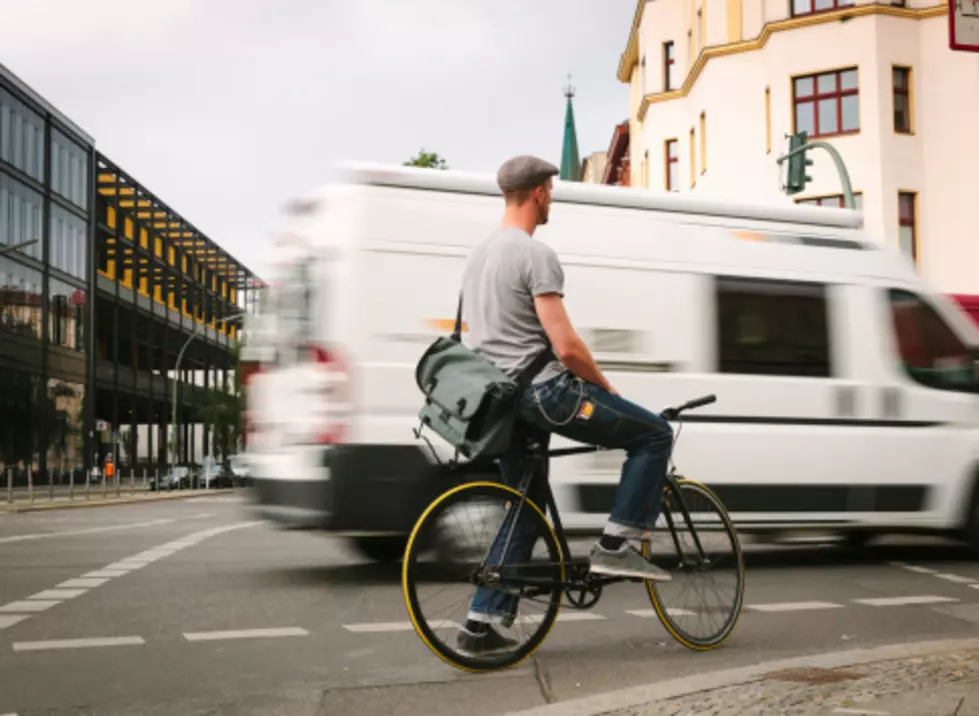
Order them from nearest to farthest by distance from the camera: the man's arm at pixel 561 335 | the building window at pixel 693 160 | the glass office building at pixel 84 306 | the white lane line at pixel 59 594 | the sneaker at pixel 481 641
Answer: the man's arm at pixel 561 335, the sneaker at pixel 481 641, the white lane line at pixel 59 594, the building window at pixel 693 160, the glass office building at pixel 84 306

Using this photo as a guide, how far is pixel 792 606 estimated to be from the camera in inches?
303

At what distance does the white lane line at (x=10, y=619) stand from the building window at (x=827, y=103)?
29.9 metres

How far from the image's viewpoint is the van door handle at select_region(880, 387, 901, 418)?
10.2m

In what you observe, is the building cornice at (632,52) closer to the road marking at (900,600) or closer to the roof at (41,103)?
the roof at (41,103)

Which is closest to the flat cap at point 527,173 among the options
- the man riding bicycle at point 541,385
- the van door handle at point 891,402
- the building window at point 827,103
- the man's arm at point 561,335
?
the man riding bicycle at point 541,385

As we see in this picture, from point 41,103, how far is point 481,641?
52.1 metres

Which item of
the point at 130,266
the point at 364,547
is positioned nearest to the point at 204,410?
the point at 130,266

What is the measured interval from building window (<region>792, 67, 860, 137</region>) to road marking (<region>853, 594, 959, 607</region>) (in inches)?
1098

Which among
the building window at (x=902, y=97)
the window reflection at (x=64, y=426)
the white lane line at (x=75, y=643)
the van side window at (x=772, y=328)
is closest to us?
the white lane line at (x=75, y=643)

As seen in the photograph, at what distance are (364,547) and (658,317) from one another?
2.81m

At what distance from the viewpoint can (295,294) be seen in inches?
362

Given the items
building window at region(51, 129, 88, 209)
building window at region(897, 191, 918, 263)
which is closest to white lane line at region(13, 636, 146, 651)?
building window at region(897, 191, 918, 263)

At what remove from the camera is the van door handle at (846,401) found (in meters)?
10.1

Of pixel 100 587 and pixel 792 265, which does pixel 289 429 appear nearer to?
pixel 100 587
